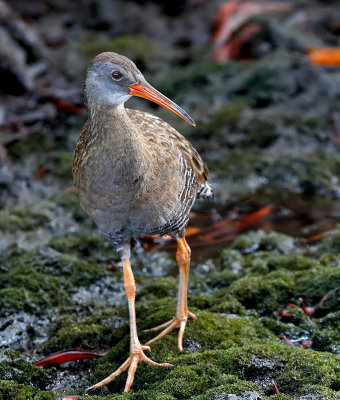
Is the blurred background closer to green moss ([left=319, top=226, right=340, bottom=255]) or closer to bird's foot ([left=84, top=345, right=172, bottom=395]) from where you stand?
green moss ([left=319, top=226, right=340, bottom=255])

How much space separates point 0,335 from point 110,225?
1275 millimetres

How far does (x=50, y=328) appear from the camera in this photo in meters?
4.68

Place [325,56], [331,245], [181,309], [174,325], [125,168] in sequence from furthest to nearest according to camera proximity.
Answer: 1. [325,56]
2. [331,245]
3. [181,309]
4. [174,325]
5. [125,168]

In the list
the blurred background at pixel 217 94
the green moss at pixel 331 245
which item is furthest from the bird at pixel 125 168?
the blurred background at pixel 217 94

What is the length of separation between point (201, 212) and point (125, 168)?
3.25 meters

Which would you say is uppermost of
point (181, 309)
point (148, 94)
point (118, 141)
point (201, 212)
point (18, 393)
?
point (148, 94)

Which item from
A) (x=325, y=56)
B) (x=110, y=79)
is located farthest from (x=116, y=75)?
(x=325, y=56)

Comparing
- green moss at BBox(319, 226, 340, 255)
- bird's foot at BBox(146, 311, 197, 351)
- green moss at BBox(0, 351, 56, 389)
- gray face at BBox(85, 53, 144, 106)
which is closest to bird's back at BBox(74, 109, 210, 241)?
gray face at BBox(85, 53, 144, 106)

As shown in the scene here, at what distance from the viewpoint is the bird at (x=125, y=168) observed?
379cm

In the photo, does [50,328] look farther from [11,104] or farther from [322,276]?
[11,104]

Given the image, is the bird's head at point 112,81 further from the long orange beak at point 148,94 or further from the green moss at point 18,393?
the green moss at point 18,393

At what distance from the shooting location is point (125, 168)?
3.78 m

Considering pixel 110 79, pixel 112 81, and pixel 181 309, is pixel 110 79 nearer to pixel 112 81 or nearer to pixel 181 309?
pixel 112 81

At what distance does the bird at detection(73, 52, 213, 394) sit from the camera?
12.4ft
